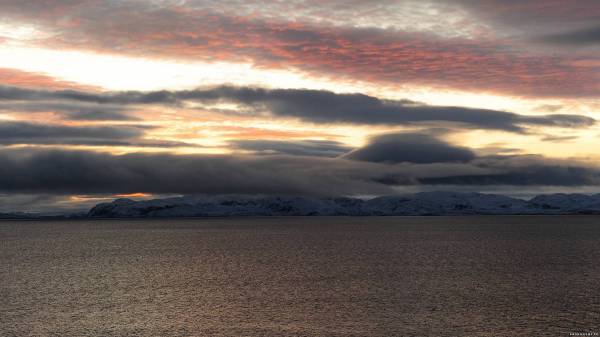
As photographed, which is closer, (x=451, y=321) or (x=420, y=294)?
(x=451, y=321)

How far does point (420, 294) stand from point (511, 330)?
2053 centimetres

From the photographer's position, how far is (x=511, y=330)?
177ft

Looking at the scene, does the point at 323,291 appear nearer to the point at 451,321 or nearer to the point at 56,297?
the point at 451,321

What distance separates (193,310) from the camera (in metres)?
65.0

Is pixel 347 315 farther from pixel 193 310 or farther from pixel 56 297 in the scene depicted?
pixel 56 297

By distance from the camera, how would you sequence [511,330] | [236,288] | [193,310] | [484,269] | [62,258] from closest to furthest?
[511,330], [193,310], [236,288], [484,269], [62,258]

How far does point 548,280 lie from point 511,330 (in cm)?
3827

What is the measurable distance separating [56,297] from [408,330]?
46.2 m

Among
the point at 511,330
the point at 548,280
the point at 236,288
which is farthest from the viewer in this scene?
the point at 548,280

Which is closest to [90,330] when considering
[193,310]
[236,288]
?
[193,310]

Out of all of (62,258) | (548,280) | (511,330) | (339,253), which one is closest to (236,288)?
(511,330)

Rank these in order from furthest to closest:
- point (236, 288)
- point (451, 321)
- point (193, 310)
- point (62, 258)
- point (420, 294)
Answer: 1. point (62, 258)
2. point (236, 288)
3. point (420, 294)
4. point (193, 310)
5. point (451, 321)

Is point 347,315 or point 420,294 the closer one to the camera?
point 347,315

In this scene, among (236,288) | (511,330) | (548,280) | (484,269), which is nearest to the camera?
(511,330)
